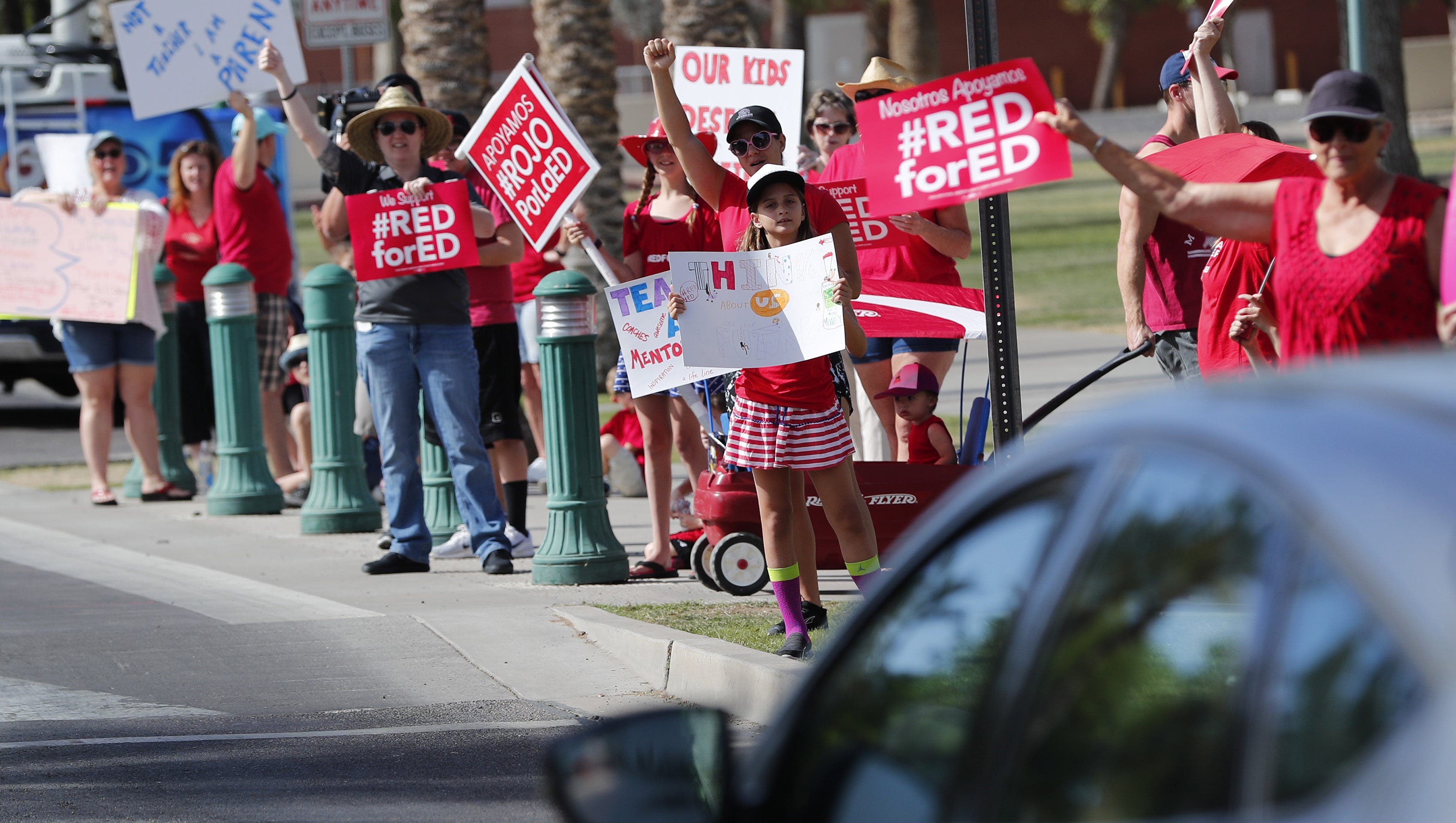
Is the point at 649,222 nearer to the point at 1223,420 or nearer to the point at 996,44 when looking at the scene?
the point at 996,44

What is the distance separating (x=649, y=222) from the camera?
8.03 meters

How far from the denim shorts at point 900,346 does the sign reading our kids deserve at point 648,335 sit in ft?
3.24

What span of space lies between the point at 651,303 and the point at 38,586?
3.77 meters

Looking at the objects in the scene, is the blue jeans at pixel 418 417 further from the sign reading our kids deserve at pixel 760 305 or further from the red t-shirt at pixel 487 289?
the sign reading our kids deserve at pixel 760 305

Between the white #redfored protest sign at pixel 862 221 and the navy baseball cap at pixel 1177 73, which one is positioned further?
the white #redfored protest sign at pixel 862 221

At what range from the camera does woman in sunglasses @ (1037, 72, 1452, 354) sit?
420 cm

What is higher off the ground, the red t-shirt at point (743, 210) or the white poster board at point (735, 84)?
the white poster board at point (735, 84)

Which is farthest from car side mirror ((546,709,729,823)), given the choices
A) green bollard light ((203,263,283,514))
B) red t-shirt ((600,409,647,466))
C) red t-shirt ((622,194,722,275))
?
green bollard light ((203,263,283,514))

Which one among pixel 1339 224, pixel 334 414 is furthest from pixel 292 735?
pixel 334 414

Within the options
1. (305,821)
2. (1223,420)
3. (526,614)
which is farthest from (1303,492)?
(526,614)

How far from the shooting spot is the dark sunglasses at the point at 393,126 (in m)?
8.54

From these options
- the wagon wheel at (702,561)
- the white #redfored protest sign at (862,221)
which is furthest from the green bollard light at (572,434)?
the white #redfored protest sign at (862,221)

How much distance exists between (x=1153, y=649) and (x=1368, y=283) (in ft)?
8.13

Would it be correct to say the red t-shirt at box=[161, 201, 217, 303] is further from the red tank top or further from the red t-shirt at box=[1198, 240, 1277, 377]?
the red tank top
